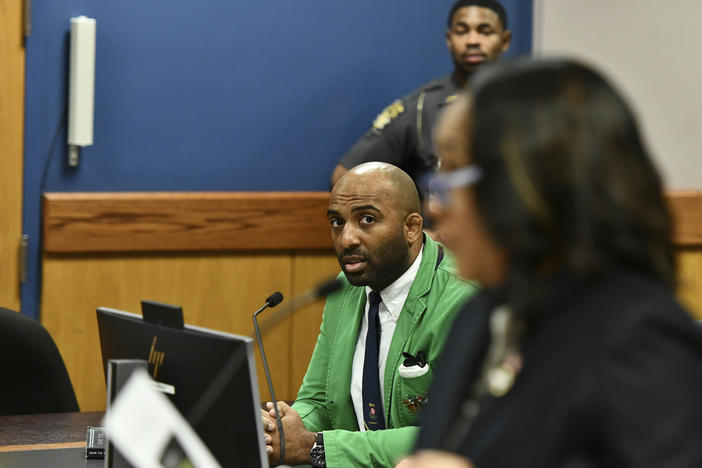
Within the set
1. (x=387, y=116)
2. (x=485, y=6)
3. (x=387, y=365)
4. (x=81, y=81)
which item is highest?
(x=485, y=6)

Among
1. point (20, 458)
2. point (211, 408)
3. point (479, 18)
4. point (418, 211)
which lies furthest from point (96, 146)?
point (211, 408)

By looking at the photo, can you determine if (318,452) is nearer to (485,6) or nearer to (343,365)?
(343,365)

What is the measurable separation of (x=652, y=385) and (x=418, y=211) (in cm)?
Result: 168

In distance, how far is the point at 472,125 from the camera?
0.97 meters

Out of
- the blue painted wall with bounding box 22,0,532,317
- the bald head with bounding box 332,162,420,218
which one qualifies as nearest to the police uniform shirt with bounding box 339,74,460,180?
the blue painted wall with bounding box 22,0,532,317

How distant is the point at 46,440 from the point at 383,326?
808mm

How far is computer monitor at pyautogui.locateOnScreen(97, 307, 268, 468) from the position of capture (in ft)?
5.41

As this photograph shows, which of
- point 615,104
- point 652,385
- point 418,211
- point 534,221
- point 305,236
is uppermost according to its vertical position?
point 615,104

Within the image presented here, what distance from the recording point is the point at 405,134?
4.21 metres

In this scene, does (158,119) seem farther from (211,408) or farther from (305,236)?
(211,408)

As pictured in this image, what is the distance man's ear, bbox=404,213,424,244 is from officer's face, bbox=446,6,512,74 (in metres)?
1.83

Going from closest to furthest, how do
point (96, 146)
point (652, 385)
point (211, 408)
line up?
point (652, 385)
point (211, 408)
point (96, 146)

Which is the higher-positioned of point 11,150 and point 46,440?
point 11,150

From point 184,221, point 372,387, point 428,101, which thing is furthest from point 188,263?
point 372,387
